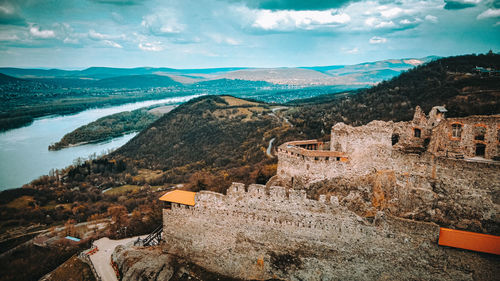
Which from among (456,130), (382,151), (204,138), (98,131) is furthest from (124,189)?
(98,131)

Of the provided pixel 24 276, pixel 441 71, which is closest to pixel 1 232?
pixel 24 276

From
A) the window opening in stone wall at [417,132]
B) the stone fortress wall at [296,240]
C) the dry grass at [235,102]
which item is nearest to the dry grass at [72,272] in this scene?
the stone fortress wall at [296,240]

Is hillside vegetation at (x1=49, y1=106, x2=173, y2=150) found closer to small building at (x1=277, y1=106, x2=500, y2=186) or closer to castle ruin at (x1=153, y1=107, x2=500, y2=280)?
castle ruin at (x1=153, y1=107, x2=500, y2=280)

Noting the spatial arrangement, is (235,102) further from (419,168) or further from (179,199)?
(419,168)

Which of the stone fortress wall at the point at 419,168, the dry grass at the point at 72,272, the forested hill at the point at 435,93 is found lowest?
the dry grass at the point at 72,272

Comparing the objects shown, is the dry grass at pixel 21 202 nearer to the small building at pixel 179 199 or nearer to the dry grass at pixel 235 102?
the small building at pixel 179 199

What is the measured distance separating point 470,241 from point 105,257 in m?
29.3

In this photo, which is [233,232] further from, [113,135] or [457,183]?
[113,135]

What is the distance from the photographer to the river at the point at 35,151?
10819cm

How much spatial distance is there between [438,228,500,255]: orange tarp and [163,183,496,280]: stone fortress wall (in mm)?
433

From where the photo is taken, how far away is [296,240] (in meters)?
18.2

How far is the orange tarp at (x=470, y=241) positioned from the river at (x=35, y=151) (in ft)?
401

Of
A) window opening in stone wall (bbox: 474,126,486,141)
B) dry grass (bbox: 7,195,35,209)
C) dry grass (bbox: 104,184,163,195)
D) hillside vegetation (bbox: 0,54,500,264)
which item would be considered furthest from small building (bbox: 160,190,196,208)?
dry grass (bbox: 7,195,35,209)

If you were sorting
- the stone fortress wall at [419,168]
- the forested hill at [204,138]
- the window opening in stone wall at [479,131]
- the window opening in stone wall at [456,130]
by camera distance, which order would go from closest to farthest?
the stone fortress wall at [419,168] → the window opening in stone wall at [479,131] → the window opening in stone wall at [456,130] → the forested hill at [204,138]
